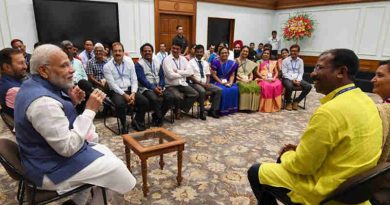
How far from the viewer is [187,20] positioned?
724 centimetres

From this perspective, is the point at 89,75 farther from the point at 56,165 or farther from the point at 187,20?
the point at 187,20

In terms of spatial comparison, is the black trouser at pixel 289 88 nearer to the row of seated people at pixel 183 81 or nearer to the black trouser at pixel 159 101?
the row of seated people at pixel 183 81

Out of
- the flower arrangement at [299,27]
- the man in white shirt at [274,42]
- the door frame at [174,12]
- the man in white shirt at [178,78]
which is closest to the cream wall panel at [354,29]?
the flower arrangement at [299,27]

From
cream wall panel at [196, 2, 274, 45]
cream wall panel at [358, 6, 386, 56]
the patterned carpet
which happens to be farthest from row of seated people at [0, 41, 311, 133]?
cream wall panel at [358, 6, 386, 56]

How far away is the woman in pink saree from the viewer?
15.0 feet

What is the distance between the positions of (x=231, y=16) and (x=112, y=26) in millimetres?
3863

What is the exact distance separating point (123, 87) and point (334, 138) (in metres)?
3.00

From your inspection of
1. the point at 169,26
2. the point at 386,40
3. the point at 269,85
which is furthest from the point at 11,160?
the point at 386,40

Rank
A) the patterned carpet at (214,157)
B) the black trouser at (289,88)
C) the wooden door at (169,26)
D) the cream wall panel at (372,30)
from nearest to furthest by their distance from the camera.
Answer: the patterned carpet at (214,157) → the black trouser at (289,88) → the cream wall panel at (372,30) → the wooden door at (169,26)

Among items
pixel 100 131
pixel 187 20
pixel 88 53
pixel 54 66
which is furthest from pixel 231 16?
pixel 54 66

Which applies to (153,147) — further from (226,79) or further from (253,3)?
(253,3)

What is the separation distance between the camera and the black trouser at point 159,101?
3.60m

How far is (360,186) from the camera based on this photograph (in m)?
1.01

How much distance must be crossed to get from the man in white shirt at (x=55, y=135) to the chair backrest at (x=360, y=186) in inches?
44.0
